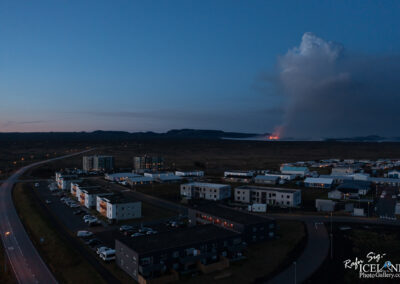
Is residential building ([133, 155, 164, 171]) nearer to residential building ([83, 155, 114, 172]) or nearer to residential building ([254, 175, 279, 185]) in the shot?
residential building ([83, 155, 114, 172])

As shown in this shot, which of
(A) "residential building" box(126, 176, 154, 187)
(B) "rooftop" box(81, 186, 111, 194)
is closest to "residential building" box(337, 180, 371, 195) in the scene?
(A) "residential building" box(126, 176, 154, 187)

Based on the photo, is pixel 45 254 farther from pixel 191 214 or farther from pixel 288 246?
pixel 288 246

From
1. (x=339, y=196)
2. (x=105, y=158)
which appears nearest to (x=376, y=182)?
(x=339, y=196)

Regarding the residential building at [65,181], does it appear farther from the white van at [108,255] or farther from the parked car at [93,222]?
the white van at [108,255]

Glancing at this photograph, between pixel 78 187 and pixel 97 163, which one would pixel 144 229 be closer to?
pixel 78 187

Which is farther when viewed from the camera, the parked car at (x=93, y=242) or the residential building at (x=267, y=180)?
the residential building at (x=267, y=180)

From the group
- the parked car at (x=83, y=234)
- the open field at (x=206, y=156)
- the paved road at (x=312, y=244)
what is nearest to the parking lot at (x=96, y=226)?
the parked car at (x=83, y=234)
